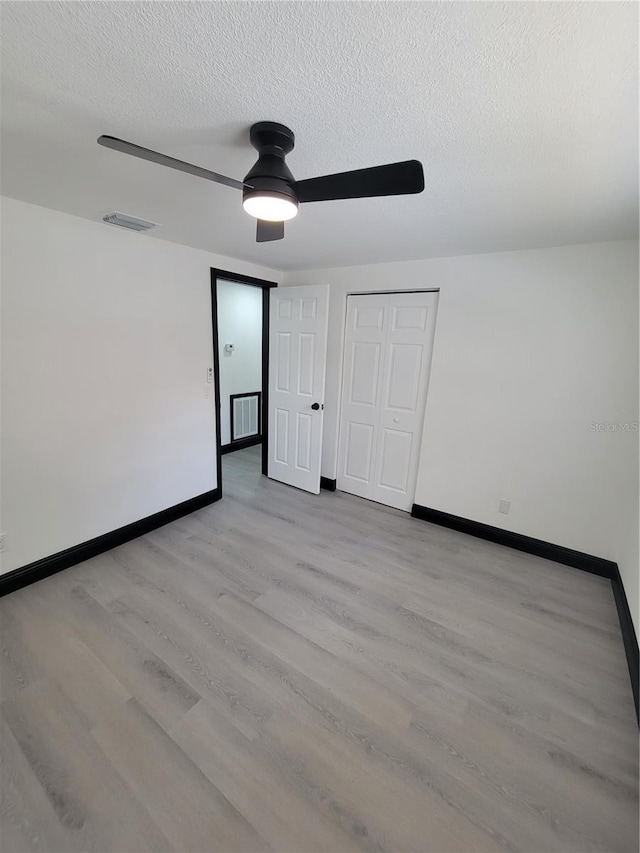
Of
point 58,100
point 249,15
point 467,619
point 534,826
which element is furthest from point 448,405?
point 58,100

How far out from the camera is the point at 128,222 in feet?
7.16

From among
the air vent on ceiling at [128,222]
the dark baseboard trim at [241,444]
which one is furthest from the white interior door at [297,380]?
the air vent on ceiling at [128,222]

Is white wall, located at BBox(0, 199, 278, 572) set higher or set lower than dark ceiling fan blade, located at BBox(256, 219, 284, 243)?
lower

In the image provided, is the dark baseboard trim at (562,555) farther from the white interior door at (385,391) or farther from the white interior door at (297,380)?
the white interior door at (297,380)

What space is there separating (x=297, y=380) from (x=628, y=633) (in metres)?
3.03

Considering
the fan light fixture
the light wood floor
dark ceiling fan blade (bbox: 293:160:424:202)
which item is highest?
dark ceiling fan blade (bbox: 293:160:424:202)

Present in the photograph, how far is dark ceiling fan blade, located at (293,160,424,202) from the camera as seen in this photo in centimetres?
104

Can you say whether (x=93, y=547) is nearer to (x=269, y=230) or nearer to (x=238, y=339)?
(x=269, y=230)

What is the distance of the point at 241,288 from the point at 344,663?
14.4 feet

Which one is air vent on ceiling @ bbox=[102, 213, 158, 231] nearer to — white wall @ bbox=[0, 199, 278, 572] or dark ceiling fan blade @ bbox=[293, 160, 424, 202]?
white wall @ bbox=[0, 199, 278, 572]

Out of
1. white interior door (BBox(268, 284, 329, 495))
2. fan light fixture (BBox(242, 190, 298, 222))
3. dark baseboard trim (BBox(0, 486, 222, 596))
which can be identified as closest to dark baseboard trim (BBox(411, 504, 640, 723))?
white interior door (BBox(268, 284, 329, 495))

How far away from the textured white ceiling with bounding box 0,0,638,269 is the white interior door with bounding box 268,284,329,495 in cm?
157

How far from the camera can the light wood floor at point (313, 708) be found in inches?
45.4

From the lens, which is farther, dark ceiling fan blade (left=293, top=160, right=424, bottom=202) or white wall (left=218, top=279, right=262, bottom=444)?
white wall (left=218, top=279, right=262, bottom=444)
